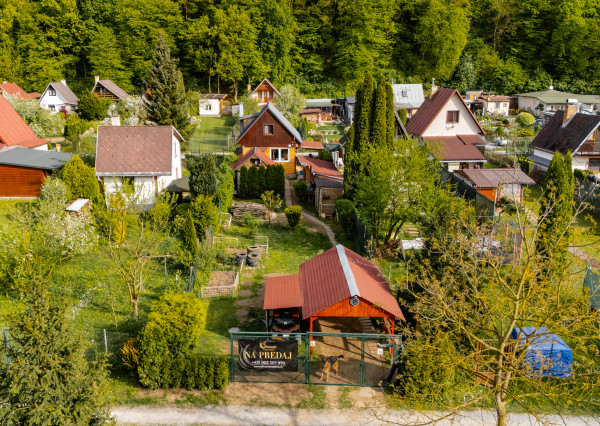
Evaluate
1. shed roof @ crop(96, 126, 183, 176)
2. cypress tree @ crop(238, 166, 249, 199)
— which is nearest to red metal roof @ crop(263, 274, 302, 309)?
shed roof @ crop(96, 126, 183, 176)

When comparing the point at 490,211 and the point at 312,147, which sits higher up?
the point at 312,147

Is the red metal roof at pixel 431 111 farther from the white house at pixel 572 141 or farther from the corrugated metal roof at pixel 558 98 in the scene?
the corrugated metal roof at pixel 558 98

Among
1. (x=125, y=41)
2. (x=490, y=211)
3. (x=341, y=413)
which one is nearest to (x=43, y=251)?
(x=341, y=413)

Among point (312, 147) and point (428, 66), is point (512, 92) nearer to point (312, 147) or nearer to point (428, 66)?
point (428, 66)

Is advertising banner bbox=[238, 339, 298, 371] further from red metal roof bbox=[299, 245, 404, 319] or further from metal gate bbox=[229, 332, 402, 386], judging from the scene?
red metal roof bbox=[299, 245, 404, 319]

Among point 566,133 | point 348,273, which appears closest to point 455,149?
point 566,133

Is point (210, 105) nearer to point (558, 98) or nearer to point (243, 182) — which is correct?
point (243, 182)

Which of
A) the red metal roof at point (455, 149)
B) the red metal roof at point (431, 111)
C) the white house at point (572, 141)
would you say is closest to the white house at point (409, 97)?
the red metal roof at point (431, 111)
